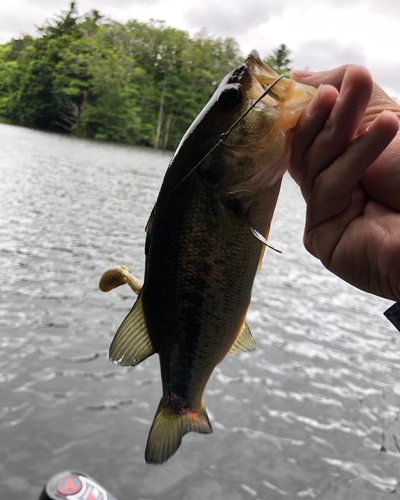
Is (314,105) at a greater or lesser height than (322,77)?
lesser

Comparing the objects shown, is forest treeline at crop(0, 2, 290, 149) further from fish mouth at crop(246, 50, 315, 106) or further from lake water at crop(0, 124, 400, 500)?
fish mouth at crop(246, 50, 315, 106)

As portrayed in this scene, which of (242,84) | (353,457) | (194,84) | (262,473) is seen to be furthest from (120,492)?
(194,84)

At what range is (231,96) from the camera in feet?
4.76

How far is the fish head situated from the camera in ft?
4.62

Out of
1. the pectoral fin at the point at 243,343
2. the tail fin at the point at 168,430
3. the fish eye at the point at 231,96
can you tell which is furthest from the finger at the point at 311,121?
the tail fin at the point at 168,430

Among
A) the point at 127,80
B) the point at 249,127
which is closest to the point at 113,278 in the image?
the point at 249,127

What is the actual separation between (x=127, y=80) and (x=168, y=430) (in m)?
55.1

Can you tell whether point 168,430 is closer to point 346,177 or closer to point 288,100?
point 346,177

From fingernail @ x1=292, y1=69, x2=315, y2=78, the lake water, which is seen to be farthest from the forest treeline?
fingernail @ x1=292, y1=69, x2=315, y2=78

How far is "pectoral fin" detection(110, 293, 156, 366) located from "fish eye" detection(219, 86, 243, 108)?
829 millimetres

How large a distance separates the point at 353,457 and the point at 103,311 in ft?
14.3

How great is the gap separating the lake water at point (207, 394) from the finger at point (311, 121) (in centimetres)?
363

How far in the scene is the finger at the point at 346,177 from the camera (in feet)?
3.96

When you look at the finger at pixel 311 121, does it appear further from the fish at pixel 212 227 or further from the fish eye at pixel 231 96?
the fish eye at pixel 231 96
